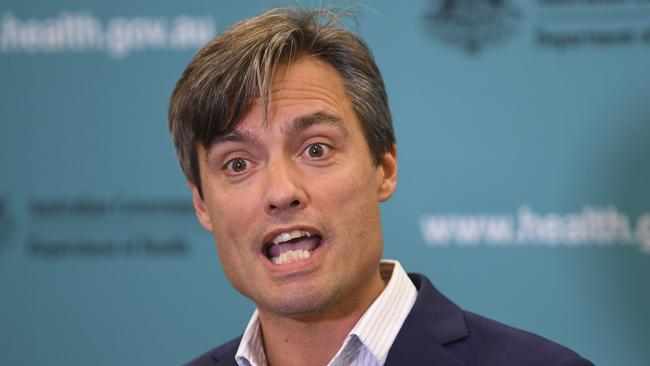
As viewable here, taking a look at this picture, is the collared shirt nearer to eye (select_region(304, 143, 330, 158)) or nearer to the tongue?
the tongue

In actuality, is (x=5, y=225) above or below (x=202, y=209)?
below

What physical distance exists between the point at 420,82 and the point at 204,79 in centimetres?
108

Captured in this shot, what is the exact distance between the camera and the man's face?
2.17m

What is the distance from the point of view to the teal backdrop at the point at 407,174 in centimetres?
308

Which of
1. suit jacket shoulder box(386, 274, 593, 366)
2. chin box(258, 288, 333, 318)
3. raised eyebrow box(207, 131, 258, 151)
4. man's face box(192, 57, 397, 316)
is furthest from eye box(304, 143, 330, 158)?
suit jacket shoulder box(386, 274, 593, 366)

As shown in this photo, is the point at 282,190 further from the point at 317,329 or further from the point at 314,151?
the point at 317,329

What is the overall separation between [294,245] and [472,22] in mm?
1291

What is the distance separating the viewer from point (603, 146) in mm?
3078

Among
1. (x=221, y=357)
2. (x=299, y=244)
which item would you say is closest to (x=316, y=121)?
(x=299, y=244)

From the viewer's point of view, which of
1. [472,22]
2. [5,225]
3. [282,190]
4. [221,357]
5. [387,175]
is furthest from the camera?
[5,225]

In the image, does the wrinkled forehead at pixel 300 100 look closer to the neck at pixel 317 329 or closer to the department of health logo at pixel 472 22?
the neck at pixel 317 329

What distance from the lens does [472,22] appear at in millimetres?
3191

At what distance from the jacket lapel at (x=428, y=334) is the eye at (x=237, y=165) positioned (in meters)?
0.49

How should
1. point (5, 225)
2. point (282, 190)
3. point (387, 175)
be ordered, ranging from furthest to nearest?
point (5, 225)
point (387, 175)
point (282, 190)
